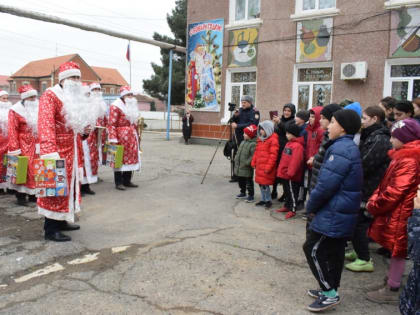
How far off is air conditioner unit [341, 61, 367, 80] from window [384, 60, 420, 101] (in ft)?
2.28

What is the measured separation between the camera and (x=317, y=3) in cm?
1270

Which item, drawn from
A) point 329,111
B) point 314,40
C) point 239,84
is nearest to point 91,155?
point 329,111

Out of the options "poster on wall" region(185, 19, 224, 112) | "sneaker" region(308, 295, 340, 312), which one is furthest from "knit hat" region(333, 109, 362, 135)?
"poster on wall" region(185, 19, 224, 112)

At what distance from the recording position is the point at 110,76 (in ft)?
270

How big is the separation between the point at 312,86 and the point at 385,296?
1069cm

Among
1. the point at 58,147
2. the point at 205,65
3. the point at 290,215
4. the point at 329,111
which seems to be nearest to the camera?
the point at 329,111

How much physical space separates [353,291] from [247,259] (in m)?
1.10

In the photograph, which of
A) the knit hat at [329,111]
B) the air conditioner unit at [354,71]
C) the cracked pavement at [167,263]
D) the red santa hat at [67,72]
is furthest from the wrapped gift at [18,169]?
the air conditioner unit at [354,71]

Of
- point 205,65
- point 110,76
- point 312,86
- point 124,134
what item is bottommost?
point 124,134

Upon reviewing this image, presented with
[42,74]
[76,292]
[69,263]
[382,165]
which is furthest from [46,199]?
[42,74]

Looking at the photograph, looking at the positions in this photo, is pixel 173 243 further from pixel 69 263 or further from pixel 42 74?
pixel 42 74

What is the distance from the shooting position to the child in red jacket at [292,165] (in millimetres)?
5605

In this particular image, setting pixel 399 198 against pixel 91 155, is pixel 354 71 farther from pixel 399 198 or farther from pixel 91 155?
pixel 399 198

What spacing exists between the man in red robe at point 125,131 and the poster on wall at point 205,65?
8224 millimetres
